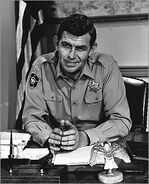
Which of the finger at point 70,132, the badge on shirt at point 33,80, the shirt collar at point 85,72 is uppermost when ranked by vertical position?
the shirt collar at point 85,72

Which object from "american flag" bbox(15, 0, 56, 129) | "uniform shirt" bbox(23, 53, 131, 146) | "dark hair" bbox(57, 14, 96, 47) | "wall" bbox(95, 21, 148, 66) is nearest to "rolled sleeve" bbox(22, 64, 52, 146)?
"uniform shirt" bbox(23, 53, 131, 146)

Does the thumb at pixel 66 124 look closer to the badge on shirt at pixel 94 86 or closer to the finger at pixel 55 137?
the finger at pixel 55 137

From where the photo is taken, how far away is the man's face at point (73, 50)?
1.83 meters

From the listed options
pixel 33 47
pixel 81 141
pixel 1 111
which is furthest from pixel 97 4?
pixel 81 141

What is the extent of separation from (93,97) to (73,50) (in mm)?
332

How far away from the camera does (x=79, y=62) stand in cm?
188

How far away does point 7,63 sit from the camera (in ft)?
10.2

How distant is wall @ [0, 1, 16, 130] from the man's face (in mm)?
1292

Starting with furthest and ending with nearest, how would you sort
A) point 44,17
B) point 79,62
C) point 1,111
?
point 44,17 → point 1,111 → point 79,62

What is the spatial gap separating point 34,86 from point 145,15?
1612mm

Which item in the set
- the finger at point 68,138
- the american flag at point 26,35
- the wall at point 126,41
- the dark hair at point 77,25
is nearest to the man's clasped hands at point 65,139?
the finger at point 68,138

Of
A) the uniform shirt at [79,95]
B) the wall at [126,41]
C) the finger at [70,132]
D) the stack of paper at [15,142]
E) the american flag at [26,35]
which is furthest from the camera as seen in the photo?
the wall at [126,41]

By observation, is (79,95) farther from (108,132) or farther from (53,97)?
(108,132)

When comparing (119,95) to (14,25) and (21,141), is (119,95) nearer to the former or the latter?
(21,141)
